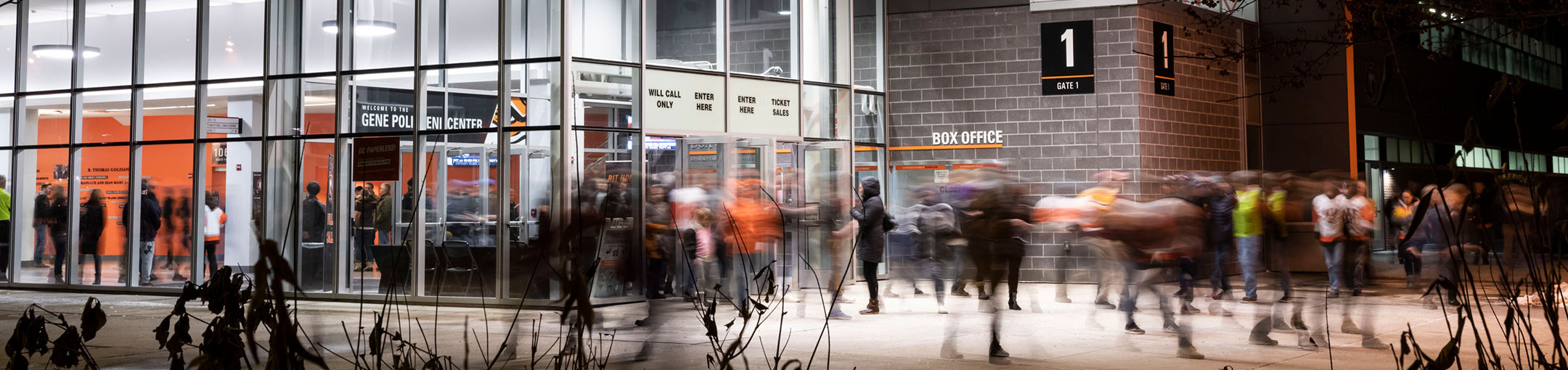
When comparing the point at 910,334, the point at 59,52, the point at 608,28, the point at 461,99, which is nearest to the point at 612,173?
the point at 608,28

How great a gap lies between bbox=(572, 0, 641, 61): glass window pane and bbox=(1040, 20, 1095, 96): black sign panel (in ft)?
22.4

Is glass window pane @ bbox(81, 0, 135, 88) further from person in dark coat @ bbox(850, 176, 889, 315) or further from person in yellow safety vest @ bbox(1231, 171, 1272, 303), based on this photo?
person in yellow safety vest @ bbox(1231, 171, 1272, 303)

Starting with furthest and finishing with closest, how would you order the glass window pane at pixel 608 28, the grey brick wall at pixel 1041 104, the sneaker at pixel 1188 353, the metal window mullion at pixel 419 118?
the grey brick wall at pixel 1041 104, the metal window mullion at pixel 419 118, the glass window pane at pixel 608 28, the sneaker at pixel 1188 353

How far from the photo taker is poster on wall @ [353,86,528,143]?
15.8 meters

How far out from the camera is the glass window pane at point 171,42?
18.2 meters

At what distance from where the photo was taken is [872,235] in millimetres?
13820

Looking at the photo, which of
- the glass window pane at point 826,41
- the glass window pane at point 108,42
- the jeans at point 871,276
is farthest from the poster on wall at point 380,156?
the glass window pane at point 826,41

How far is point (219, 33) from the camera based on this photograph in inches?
705

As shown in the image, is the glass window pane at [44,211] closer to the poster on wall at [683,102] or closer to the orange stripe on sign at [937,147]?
the poster on wall at [683,102]

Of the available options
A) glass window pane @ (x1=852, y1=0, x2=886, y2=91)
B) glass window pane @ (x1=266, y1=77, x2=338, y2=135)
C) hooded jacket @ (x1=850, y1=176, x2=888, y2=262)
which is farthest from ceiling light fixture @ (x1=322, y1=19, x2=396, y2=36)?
glass window pane @ (x1=852, y1=0, x2=886, y2=91)

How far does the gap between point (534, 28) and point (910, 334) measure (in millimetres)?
6476

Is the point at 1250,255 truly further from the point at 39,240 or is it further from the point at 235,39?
the point at 39,240

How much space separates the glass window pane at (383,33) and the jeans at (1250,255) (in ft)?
32.3

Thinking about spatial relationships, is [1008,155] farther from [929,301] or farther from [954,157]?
[929,301]
